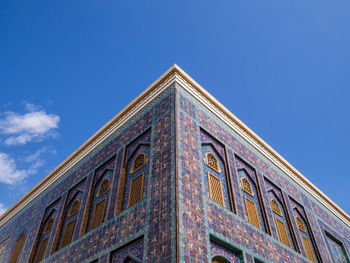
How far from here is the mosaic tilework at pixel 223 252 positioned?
504cm

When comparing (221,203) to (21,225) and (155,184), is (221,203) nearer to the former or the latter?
(155,184)

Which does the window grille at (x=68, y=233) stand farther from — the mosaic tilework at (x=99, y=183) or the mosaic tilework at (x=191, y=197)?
the mosaic tilework at (x=191, y=197)

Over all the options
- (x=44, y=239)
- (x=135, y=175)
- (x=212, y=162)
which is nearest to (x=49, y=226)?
(x=44, y=239)

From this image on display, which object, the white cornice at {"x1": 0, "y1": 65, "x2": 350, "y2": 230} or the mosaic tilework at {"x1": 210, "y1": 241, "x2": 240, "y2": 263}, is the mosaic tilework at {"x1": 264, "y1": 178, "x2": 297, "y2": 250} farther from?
the mosaic tilework at {"x1": 210, "y1": 241, "x2": 240, "y2": 263}

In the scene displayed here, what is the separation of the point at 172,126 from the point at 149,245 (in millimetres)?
2389

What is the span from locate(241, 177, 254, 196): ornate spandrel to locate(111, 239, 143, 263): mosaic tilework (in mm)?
3198

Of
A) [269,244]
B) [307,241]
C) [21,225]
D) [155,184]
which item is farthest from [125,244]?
[21,225]

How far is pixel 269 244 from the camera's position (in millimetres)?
6527

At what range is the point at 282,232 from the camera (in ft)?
24.9

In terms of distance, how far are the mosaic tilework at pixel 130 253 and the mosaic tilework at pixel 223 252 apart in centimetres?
123

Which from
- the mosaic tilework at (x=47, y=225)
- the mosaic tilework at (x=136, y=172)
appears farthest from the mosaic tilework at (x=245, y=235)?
the mosaic tilework at (x=47, y=225)

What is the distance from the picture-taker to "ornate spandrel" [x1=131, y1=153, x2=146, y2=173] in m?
6.49

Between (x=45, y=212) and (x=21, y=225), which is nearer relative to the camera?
(x=45, y=212)

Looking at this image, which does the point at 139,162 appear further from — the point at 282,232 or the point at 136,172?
the point at 282,232
